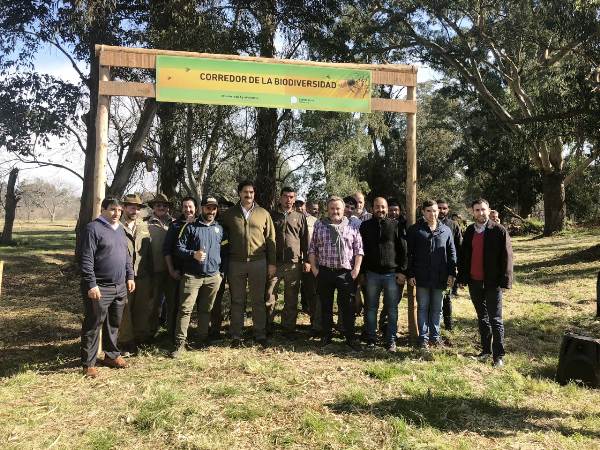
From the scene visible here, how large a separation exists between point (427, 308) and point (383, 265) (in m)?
0.76

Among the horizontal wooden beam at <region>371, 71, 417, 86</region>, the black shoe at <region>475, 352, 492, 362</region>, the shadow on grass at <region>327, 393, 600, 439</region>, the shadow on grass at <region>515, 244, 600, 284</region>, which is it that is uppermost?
the horizontal wooden beam at <region>371, 71, 417, 86</region>

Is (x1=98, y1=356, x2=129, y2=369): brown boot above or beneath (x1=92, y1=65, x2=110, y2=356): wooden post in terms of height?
beneath

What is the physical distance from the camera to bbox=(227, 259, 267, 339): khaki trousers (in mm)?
6055

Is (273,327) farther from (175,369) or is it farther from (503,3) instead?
(503,3)

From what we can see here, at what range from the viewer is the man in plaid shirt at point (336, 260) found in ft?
19.4

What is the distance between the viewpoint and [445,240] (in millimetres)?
5957

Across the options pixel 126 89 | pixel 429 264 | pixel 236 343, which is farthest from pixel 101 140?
pixel 429 264

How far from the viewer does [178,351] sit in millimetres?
5594

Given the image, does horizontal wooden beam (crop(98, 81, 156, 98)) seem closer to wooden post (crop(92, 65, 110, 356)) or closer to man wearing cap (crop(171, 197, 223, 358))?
wooden post (crop(92, 65, 110, 356))

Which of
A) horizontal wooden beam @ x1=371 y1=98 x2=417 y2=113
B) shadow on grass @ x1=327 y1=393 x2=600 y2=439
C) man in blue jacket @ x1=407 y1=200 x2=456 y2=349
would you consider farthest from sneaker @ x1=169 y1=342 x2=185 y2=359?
horizontal wooden beam @ x1=371 y1=98 x2=417 y2=113

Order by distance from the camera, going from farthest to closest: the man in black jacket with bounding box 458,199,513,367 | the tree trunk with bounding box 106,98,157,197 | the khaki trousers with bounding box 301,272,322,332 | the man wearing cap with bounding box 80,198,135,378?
1. the tree trunk with bounding box 106,98,157,197
2. the khaki trousers with bounding box 301,272,322,332
3. the man in black jacket with bounding box 458,199,513,367
4. the man wearing cap with bounding box 80,198,135,378

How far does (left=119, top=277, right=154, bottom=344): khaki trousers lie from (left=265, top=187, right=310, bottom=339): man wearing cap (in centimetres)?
153

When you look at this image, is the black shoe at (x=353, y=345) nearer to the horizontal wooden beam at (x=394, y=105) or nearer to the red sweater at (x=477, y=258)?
the red sweater at (x=477, y=258)

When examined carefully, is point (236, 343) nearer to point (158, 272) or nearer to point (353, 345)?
point (158, 272)
